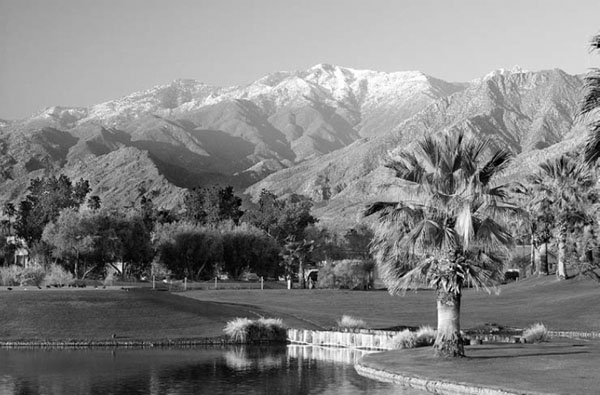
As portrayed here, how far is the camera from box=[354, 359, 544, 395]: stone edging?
35.6 meters

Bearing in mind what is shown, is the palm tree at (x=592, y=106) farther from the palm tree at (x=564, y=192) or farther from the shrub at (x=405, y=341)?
the palm tree at (x=564, y=192)

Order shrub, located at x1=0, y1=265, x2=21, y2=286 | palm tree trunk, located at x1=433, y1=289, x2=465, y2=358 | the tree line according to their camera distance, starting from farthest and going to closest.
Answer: the tree line
shrub, located at x1=0, y1=265, x2=21, y2=286
palm tree trunk, located at x1=433, y1=289, x2=465, y2=358

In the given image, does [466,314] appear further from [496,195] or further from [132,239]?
[132,239]

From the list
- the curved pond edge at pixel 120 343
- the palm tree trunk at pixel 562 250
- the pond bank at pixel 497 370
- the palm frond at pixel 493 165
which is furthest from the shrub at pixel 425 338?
the palm tree trunk at pixel 562 250

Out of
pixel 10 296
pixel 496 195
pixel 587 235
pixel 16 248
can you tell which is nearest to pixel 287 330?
pixel 10 296

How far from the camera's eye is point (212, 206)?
18988 centimetres

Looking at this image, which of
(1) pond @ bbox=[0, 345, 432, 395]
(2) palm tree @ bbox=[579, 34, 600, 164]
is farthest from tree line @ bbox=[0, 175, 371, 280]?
(2) palm tree @ bbox=[579, 34, 600, 164]

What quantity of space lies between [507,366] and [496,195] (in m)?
8.96

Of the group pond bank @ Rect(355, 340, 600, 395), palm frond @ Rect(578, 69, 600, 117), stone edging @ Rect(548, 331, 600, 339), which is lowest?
pond bank @ Rect(355, 340, 600, 395)

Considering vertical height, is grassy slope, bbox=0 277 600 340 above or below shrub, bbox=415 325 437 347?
above

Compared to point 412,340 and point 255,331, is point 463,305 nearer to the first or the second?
point 255,331

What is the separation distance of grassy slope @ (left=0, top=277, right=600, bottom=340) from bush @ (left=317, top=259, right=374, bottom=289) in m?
30.6

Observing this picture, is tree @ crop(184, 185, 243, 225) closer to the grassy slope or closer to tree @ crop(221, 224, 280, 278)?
tree @ crop(221, 224, 280, 278)

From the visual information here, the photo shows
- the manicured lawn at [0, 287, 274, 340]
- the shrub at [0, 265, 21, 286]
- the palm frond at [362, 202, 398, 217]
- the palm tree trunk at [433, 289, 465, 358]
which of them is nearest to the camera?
the palm tree trunk at [433, 289, 465, 358]
